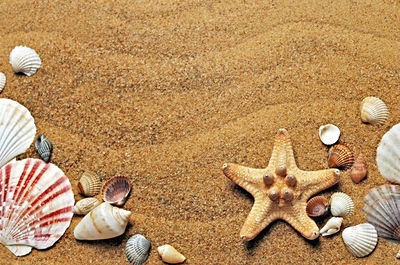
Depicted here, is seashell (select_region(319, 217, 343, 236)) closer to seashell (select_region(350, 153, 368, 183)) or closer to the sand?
the sand

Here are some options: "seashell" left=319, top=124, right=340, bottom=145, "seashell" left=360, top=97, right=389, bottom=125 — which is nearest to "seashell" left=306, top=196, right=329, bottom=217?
"seashell" left=319, top=124, right=340, bottom=145

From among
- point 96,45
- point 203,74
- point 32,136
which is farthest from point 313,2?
point 32,136

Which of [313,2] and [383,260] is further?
[313,2]

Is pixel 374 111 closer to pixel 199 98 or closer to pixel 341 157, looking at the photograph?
pixel 341 157

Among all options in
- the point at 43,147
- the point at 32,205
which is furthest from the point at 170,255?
the point at 43,147

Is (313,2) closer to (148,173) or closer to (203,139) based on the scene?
(203,139)

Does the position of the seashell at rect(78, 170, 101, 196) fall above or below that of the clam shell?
below

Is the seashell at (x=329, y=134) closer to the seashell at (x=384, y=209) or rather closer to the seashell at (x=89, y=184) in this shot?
the seashell at (x=384, y=209)
